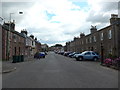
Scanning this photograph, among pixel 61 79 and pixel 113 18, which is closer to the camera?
pixel 61 79

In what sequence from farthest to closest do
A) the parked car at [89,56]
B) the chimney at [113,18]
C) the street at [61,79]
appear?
the parked car at [89,56] < the chimney at [113,18] < the street at [61,79]

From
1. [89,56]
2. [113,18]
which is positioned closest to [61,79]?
[89,56]

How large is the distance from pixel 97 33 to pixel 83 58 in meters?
8.90

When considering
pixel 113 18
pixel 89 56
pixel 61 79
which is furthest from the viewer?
pixel 89 56

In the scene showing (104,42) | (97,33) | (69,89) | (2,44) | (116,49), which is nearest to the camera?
(69,89)

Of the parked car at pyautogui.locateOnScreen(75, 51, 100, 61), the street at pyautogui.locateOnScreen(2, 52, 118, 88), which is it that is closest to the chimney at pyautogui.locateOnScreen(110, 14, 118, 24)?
the parked car at pyautogui.locateOnScreen(75, 51, 100, 61)

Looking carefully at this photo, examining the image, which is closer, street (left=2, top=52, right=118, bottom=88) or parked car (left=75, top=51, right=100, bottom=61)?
street (left=2, top=52, right=118, bottom=88)

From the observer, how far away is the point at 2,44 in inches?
1308

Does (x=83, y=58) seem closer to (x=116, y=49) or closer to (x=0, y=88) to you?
(x=116, y=49)

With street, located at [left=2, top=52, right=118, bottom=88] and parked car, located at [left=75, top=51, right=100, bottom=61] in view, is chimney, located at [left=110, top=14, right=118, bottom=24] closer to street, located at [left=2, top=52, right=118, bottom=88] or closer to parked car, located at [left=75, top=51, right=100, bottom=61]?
parked car, located at [left=75, top=51, right=100, bottom=61]

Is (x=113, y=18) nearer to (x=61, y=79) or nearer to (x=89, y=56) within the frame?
(x=89, y=56)

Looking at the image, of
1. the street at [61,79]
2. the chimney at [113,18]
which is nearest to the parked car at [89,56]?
the chimney at [113,18]

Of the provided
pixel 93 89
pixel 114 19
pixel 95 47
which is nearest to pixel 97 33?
pixel 95 47

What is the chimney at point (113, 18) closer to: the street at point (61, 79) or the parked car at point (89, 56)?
the parked car at point (89, 56)
